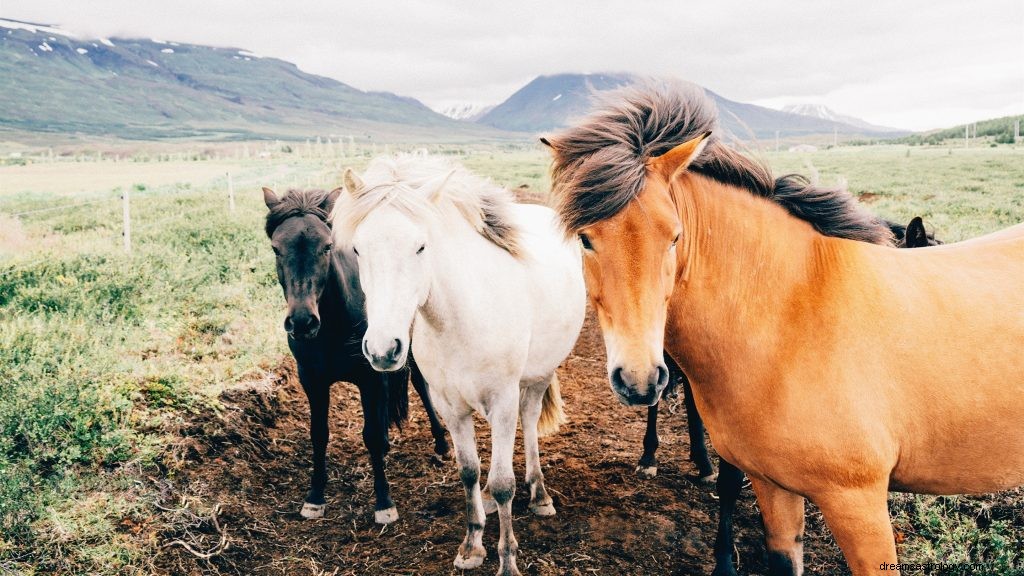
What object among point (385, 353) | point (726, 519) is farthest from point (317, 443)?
point (726, 519)

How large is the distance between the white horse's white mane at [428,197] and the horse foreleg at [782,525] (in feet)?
6.90

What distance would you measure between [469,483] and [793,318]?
241cm

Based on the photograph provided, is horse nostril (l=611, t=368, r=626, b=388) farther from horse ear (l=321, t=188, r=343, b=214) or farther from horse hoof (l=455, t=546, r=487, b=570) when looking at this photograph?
horse ear (l=321, t=188, r=343, b=214)

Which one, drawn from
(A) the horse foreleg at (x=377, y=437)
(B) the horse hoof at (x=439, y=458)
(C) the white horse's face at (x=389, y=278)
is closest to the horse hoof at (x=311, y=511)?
(A) the horse foreleg at (x=377, y=437)

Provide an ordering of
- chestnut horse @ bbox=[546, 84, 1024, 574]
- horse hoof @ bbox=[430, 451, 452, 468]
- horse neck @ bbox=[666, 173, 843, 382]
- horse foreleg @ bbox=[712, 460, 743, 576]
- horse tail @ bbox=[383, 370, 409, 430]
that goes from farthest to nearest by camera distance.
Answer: horse hoof @ bbox=[430, 451, 452, 468] → horse tail @ bbox=[383, 370, 409, 430] → horse foreleg @ bbox=[712, 460, 743, 576] → horse neck @ bbox=[666, 173, 843, 382] → chestnut horse @ bbox=[546, 84, 1024, 574]

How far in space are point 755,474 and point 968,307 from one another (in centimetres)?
116

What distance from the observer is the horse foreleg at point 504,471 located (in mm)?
3754

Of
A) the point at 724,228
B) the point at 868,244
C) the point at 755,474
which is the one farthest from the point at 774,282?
the point at 755,474

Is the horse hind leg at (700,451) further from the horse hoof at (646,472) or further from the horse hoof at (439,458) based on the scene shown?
the horse hoof at (439,458)

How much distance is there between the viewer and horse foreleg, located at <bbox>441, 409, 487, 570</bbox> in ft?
12.6

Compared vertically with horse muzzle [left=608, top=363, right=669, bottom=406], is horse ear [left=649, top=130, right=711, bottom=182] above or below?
above

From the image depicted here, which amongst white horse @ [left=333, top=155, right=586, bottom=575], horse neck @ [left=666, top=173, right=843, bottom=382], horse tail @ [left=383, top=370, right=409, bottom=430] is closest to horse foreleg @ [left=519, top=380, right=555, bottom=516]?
Answer: white horse @ [left=333, top=155, right=586, bottom=575]

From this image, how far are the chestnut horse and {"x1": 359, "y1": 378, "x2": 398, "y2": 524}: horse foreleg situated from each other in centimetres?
277

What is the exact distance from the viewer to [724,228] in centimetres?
256
